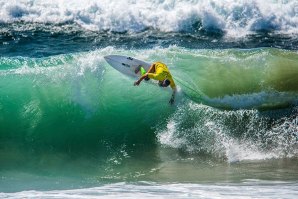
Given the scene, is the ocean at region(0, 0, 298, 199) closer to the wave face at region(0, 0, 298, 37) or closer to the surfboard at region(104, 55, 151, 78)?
the surfboard at region(104, 55, 151, 78)

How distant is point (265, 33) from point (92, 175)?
9.96m

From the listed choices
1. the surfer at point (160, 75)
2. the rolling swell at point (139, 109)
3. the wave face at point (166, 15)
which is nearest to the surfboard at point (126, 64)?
the rolling swell at point (139, 109)

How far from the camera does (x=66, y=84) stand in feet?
41.8

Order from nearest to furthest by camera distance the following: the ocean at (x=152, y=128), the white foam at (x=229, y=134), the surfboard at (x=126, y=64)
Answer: the ocean at (x=152, y=128)
the white foam at (x=229, y=134)
the surfboard at (x=126, y=64)

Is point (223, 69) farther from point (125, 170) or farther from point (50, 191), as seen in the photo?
point (50, 191)

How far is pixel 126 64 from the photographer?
12.9 m

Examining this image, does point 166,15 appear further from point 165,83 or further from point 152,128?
point 152,128

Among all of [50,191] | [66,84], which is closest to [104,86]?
[66,84]

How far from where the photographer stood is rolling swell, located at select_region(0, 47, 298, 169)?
11.7 meters

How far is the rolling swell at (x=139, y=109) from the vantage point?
11.7 metres

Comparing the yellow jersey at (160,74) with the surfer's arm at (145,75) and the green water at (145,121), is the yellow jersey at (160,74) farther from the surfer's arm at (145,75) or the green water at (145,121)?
the green water at (145,121)

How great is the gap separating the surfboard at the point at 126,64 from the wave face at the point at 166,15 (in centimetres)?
587

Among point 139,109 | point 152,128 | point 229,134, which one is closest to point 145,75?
point 139,109

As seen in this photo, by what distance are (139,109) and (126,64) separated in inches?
43.6
